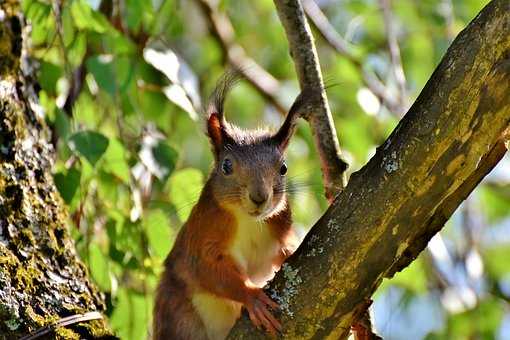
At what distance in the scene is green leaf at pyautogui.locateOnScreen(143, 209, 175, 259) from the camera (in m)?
3.36

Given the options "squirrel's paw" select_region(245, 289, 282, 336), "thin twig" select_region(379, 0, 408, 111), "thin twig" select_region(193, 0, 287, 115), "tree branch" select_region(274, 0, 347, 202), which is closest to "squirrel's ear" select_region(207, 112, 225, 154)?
"tree branch" select_region(274, 0, 347, 202)

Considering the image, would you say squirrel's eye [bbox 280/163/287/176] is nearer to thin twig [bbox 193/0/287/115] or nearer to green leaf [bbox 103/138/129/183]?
green leaf [bbox 103/138/129/183]

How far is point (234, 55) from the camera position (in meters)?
5.44

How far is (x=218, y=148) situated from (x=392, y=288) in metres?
1.64

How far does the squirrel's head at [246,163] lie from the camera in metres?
2.97

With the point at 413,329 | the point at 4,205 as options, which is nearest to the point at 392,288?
the point at 413,329

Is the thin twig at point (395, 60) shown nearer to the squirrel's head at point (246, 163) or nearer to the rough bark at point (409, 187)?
the squirrel's head at point (246, 163)

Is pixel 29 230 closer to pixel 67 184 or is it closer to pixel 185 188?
pixel 67 184

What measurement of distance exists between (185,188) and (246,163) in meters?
0.44

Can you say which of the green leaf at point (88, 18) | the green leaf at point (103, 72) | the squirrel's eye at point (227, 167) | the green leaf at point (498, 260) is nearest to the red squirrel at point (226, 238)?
the squirrel's eye at point (227, 167)

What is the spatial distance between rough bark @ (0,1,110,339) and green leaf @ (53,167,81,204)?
3.4 inches

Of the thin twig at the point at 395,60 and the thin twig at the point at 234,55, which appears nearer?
the thin twig at the point at 395,60

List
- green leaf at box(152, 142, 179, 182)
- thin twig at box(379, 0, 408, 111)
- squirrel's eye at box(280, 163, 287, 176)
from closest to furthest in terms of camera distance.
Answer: squirrel's eye at box(280, 163, 287, 176), green leaf at box(152, 142, 179, 182), thin twig at box(379, 0, 408, 111)

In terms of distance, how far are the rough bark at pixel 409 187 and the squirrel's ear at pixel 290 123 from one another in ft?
1.65
